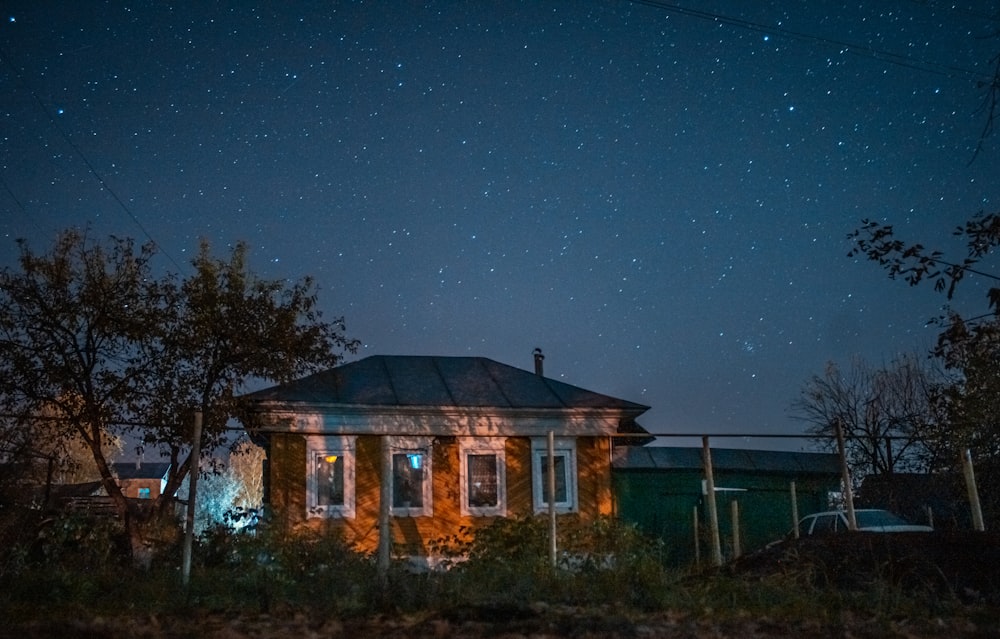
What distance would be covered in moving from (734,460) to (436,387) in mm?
8780

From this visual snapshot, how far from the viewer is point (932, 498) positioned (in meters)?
22.5

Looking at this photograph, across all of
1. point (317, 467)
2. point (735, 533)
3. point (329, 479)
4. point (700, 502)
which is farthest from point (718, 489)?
point (317, 467)

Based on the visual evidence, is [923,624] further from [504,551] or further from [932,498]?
[932,498]

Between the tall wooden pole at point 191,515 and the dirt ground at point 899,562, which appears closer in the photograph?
the dirt ground at point 899,562

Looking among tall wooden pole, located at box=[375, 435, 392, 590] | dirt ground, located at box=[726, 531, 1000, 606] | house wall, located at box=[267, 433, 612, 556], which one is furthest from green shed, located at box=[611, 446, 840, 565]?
tall wooden pole, located at box=[375, 435, 392, 590]

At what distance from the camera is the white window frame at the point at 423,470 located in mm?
20250

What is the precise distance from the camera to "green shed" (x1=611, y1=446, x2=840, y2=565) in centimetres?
2205

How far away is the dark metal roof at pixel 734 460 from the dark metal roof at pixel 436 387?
7.87 ft

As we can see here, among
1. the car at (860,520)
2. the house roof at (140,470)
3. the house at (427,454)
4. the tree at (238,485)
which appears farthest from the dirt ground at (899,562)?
the house roof at (140,470)

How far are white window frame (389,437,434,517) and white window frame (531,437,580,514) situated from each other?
8.04 feet

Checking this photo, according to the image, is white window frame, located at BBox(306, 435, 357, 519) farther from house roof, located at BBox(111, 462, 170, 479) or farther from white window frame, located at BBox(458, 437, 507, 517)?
house roof, located at BBox(111, 462, 170, 479)

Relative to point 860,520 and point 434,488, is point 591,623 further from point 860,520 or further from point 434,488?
point 434,488

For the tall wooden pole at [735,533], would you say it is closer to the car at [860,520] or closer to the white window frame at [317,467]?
the car at [860,520]

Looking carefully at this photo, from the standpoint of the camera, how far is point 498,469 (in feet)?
68.1
